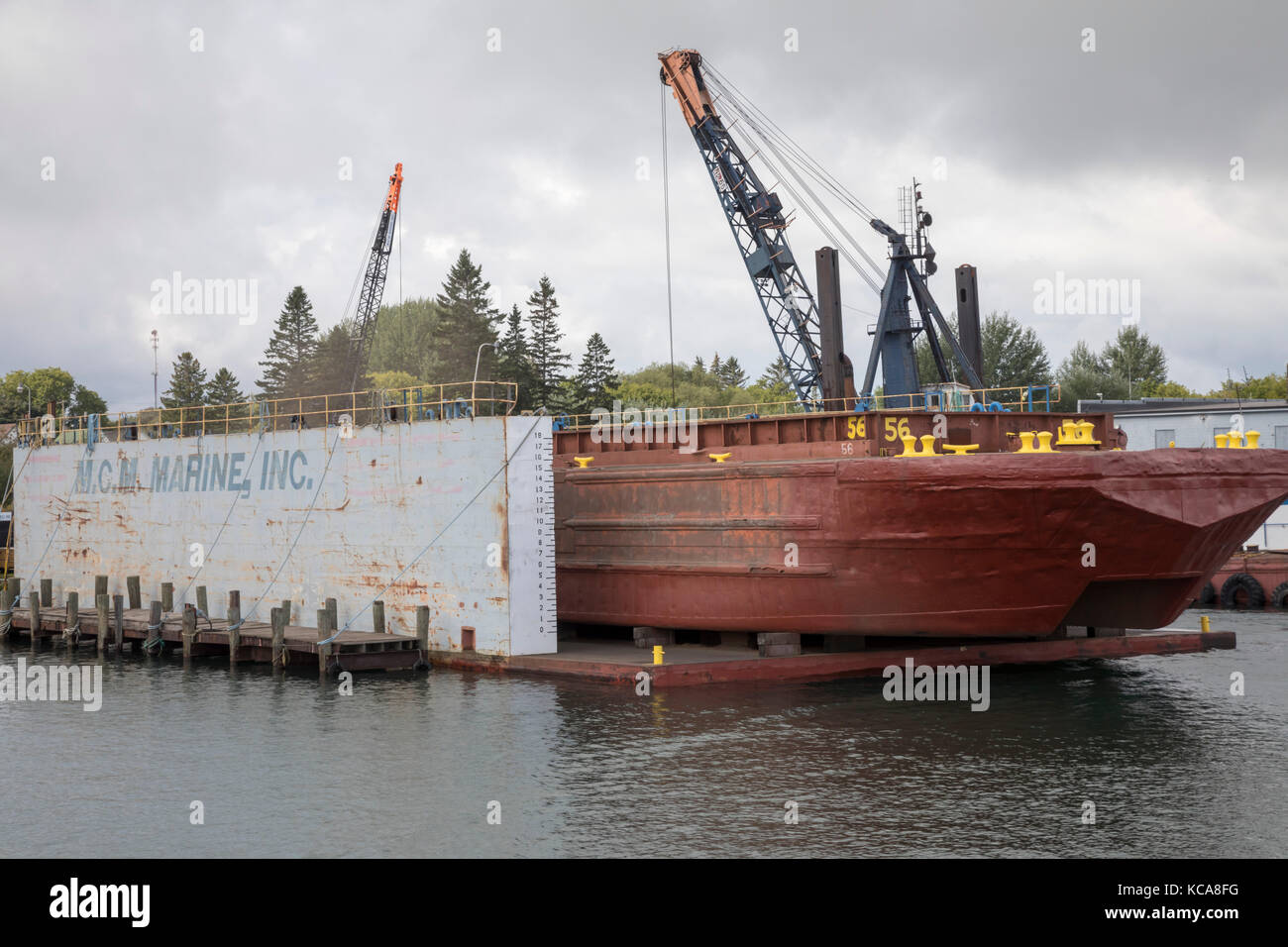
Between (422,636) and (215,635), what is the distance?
6.60 m

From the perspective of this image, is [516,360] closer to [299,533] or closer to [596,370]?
[596,370]

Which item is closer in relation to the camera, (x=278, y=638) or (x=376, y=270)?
(x=278, y=638)

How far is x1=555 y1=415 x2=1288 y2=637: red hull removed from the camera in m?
24.1

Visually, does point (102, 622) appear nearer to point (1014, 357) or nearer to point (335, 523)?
point (335, 523)

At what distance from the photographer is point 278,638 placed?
1161 inches

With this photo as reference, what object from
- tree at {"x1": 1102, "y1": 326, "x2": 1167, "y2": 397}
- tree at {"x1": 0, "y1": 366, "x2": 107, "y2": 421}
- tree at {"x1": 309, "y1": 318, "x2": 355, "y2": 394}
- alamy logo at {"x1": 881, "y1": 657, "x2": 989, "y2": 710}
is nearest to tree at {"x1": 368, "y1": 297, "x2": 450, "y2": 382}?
tree at {"x1": 309, "y1": 318, "x2": 355, "y2": 394}

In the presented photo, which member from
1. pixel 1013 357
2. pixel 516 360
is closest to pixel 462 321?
pixel 516 360

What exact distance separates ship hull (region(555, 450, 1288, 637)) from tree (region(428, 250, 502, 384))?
5950 centimetres

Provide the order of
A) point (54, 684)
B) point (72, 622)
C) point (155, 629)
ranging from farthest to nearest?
1. point (72, 622)
2. point (155, 629)
3. point (54, 684)

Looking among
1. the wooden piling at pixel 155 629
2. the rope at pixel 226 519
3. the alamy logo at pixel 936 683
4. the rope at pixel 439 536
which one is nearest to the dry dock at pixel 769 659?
the alamy logo at pixel 936 683
